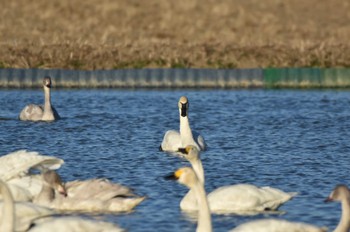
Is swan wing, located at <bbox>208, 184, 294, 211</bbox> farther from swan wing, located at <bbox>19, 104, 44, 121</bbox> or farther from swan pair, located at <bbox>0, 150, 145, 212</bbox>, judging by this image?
swan wing, located at <bbox>19, 104, 44, 121</bbox>

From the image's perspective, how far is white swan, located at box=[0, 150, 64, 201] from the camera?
55.0 feet

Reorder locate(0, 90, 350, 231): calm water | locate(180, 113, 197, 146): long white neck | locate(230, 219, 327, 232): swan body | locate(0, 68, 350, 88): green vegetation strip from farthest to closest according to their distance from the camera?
locate(0, 68, 350, 88): green vegetation strip, locate(180, 113, 197, 146): long white neck, locate(0, 90, 350, 231): calm water, locate(230, 219, 327, 232): swan body

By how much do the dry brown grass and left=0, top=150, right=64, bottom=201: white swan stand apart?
→ 32.6 m

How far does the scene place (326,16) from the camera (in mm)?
79812

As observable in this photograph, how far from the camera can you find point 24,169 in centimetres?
1689

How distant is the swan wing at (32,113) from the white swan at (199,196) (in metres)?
19.7

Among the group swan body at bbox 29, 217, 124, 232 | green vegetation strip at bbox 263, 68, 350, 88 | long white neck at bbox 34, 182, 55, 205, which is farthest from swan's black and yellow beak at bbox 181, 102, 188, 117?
green vegetation strip at bbox 263, 68, 350, 88

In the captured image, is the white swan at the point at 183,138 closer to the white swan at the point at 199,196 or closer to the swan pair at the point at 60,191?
the swan pair at the point at 60,191

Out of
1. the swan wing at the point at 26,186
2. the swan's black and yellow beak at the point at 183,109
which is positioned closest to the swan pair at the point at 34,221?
the swan wing at the point at 26,186

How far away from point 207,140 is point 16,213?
14.4 meters

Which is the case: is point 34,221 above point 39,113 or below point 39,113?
above

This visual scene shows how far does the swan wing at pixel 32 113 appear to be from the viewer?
1283 inches

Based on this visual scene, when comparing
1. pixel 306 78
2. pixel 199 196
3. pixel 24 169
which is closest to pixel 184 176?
pixel 199 196

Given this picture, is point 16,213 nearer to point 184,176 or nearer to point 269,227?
point 184,176
